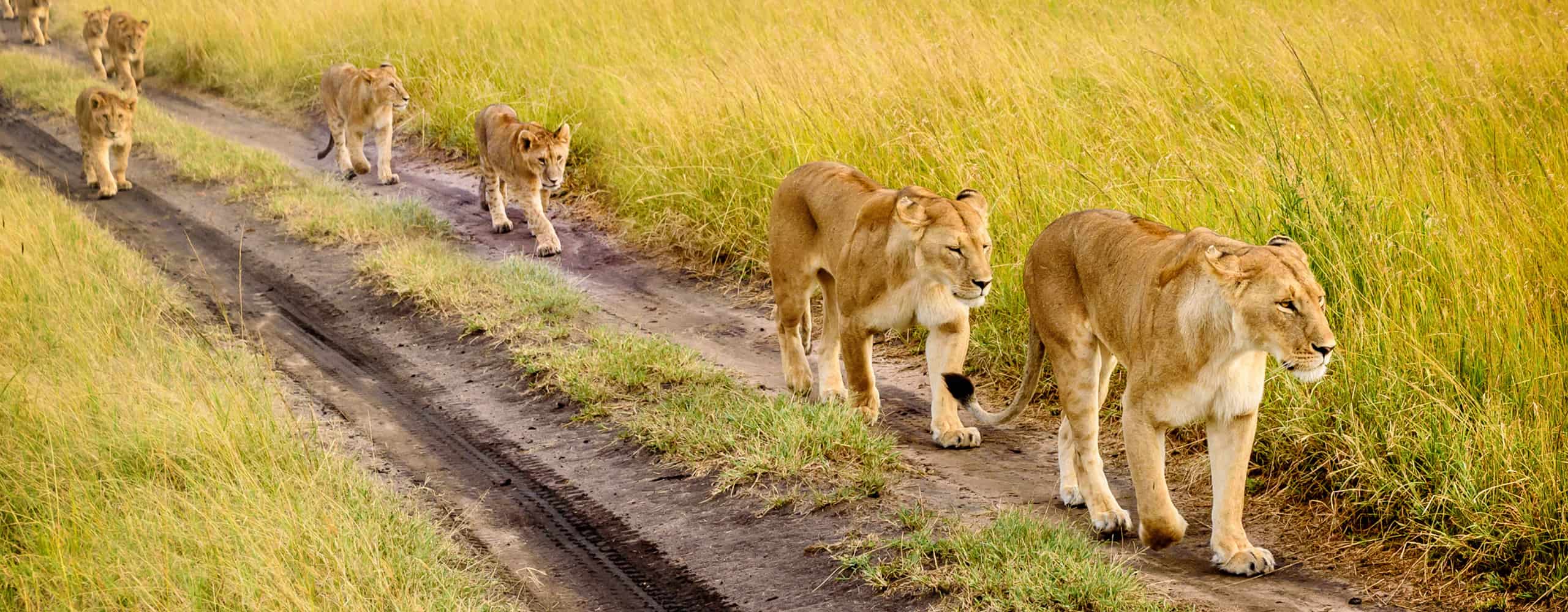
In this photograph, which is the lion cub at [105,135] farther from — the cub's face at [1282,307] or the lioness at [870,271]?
the cub's face at [1282,307]

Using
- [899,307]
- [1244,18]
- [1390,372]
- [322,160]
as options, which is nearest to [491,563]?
[899,307]

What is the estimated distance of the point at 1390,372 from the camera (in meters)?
4.61

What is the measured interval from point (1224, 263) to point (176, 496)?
3404 mm

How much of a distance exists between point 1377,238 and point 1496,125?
1.52m

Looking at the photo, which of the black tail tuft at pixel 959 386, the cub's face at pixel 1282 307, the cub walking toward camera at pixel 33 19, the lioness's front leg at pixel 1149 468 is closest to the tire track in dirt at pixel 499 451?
the black tail tuft at pixel 959 386

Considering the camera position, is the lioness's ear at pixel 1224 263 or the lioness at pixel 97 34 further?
the lioness at pixel 97 34

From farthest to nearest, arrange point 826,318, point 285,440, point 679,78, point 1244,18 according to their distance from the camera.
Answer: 1. point 679,78
2. point 1244,18
3. point 826,318
4. point 285,440

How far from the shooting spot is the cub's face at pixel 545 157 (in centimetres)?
891

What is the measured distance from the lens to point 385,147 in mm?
10742

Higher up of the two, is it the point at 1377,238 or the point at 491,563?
the point at 1377,238

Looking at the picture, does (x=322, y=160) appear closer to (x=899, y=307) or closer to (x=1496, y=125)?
(x=899, y=307)

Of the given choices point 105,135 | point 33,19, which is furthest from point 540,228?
point 33,19

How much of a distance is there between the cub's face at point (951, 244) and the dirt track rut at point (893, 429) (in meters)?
0.69

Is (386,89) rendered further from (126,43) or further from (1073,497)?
(1073,497)
